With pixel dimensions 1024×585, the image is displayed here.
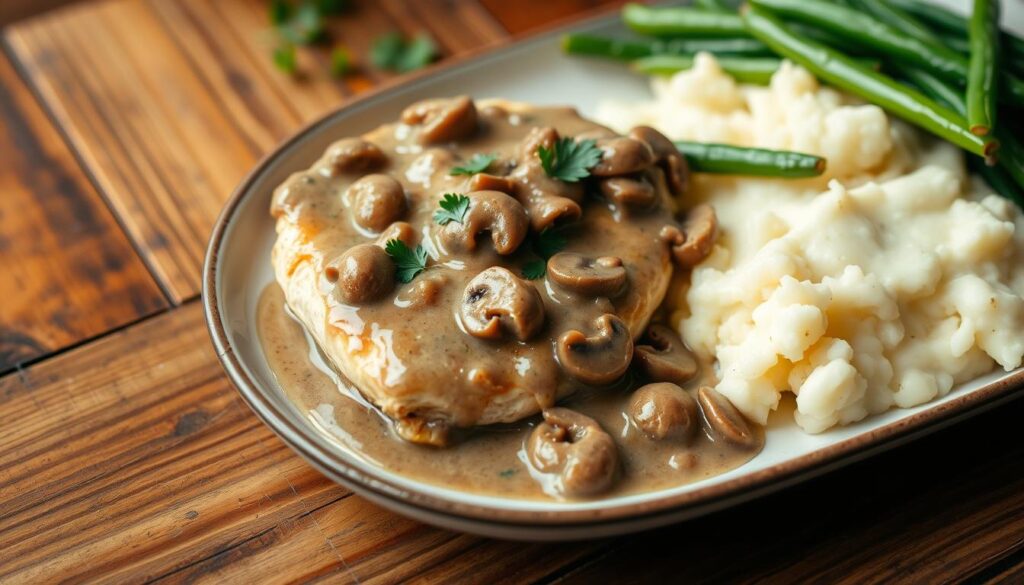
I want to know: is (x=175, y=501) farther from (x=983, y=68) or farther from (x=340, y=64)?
(x=983, y=68)

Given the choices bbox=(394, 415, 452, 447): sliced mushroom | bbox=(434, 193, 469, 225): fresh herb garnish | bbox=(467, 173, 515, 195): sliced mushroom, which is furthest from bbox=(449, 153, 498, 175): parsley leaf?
bbox=(394, 415, 452, 447): sliced mushroom

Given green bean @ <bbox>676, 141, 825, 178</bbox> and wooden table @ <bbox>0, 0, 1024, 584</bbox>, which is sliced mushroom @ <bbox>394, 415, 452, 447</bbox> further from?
green bean @ <bbox>676, 141, 825, 178</bbox>

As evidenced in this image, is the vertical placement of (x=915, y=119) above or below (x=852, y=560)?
above

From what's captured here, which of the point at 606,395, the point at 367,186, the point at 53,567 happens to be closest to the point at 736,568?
the point at 606,395

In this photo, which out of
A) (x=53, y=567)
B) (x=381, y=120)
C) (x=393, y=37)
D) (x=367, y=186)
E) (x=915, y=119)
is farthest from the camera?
(x=393, y=37)

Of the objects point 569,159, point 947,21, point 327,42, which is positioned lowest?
point 327,42

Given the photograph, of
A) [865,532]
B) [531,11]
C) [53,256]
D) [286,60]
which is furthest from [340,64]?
[865,532]

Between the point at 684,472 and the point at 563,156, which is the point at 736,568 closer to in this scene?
the point at 684,472
